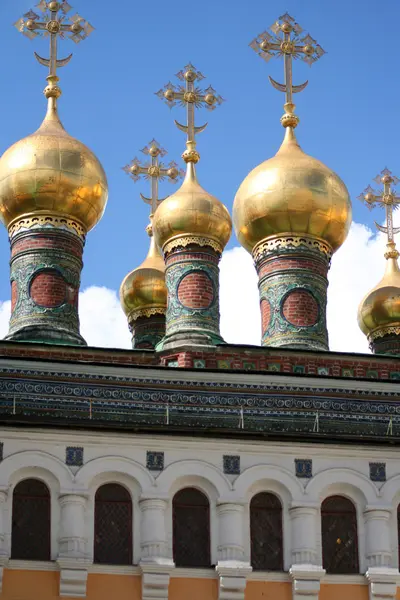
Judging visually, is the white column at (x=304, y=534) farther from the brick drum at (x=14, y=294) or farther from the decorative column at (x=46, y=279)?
the brick drum at (x=14, y=294)

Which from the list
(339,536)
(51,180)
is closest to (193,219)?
(51,180)

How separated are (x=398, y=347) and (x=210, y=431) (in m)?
7.78

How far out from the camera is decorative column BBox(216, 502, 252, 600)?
20.1 m

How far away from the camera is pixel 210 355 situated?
2408 centimetres

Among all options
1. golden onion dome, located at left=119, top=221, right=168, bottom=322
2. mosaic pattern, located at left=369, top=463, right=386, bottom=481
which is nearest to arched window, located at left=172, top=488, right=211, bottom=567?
mosaic pattern, located at left=369, top=463, right=386, bottom=481

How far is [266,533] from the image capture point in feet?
67.3

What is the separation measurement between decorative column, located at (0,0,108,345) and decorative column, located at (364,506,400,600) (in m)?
5.97

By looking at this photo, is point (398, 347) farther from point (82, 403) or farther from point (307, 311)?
point (82, 403)

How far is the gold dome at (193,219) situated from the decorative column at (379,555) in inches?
254

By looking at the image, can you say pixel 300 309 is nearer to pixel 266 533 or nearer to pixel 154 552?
pixel 266 533

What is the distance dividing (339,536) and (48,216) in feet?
24.0

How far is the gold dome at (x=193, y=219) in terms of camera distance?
84.6ft

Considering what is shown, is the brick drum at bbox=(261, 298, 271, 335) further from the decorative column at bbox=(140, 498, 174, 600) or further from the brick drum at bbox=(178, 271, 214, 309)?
the decorative column at bbox=(140, 498, 174, 600)

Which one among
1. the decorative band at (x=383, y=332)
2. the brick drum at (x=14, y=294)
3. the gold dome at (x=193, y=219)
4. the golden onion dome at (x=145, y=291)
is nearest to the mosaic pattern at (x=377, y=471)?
the gold dome at (x=193, y=219)
